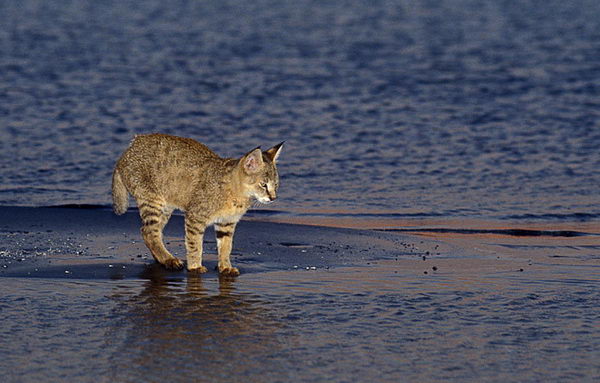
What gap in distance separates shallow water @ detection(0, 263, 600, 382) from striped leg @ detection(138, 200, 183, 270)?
0.20 metres

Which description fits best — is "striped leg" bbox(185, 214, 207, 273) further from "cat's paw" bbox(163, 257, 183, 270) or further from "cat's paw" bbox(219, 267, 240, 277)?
"cat's paw" bbox(219, 267, 240, 277)

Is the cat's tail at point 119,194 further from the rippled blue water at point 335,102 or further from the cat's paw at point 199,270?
the rippled blue water at point 335,102

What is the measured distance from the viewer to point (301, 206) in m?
13.3

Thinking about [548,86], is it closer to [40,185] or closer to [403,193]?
[403,193]

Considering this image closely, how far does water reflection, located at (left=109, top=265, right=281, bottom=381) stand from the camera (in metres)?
7.46

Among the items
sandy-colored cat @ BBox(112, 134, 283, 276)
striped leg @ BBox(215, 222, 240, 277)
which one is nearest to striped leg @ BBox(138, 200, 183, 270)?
sandy-colored cat @ BBox(112, 134, 283, 276)

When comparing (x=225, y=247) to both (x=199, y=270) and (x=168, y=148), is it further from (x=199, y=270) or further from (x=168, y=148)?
(x=168, y=148)

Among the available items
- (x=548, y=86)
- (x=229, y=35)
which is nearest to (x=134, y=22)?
(x=229, y=35)

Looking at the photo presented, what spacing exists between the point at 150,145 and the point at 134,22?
72.2 ft

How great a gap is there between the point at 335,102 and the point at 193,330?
12187 millimetres

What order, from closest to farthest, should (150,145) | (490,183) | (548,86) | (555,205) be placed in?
(150,145) < (555,205) < (490,183) < (548,86)

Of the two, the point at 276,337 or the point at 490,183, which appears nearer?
the point at 276,337

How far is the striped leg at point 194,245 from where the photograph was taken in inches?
408

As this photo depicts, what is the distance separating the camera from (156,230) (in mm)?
10828
